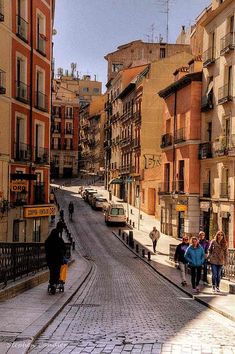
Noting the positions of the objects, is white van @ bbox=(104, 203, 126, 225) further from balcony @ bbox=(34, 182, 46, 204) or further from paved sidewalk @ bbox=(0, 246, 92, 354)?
paved sidewalk @ bbox=(0, 246, 92, 354)

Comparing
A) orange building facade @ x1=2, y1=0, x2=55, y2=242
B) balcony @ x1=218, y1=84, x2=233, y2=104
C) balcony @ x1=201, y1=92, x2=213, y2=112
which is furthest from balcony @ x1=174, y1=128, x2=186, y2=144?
orange building facade @ x1=2, y1=0, x2=55, y2=242

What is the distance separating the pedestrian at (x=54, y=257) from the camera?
38.3 feet

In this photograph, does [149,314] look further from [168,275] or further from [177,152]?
[177,152]

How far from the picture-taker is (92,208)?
58.4 meters

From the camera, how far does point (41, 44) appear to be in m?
31.3

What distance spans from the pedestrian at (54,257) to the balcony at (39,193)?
19431 millimetres

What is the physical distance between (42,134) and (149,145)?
26.1 metres

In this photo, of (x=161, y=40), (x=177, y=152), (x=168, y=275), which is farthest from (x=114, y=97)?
(x=168, y=275)

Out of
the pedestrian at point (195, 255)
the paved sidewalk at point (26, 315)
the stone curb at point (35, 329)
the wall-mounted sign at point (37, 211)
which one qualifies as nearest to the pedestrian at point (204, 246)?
the pedestrian at point (195, 255)

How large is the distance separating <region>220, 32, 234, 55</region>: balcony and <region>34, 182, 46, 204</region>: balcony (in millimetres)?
13727

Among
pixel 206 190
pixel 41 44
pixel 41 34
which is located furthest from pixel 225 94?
pixel 41 34

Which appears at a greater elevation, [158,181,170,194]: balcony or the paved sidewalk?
[158,181,170,194]: balcony

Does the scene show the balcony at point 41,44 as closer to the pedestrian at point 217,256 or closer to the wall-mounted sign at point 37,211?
the wall-mounted sign at point 37,211

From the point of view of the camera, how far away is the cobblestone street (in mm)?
6883
